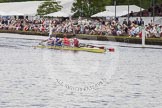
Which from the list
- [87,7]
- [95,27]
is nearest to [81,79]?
[95,27]

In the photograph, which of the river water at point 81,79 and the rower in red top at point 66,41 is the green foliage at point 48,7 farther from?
the river water at point 81,79

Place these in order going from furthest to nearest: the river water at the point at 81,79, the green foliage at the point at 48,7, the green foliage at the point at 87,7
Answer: the green foliage at the point at 48,7 < the green foliage at the point at 87,7 < the river water at the point at 81,79

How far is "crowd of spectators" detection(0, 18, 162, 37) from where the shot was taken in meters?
74.5

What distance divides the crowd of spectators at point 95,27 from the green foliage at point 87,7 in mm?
7909

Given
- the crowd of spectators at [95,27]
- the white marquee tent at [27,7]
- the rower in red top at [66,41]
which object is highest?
the white marquee tent at [27,7]

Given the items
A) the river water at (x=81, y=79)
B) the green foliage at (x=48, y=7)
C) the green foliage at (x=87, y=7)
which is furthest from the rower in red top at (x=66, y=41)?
the green foliage at (x=48, y=7)

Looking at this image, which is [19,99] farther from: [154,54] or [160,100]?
[154,54]

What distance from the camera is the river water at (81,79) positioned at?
1266 inches

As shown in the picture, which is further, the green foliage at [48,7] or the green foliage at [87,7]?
the green foliage at [48,7]

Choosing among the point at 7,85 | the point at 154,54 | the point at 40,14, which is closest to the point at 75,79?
the point at 7,85

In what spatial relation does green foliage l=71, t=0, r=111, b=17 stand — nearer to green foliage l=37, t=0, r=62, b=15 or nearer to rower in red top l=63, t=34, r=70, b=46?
green foliage l=37, t=0, r=62, b=15

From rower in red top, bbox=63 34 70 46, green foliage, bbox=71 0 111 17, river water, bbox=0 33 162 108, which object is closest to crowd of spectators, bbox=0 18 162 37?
green foliage, bbox=71 0 111 17

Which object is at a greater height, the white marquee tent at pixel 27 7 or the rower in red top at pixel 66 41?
the white marquee tent at pixel 27 7

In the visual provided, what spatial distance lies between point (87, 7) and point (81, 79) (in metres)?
69.3
